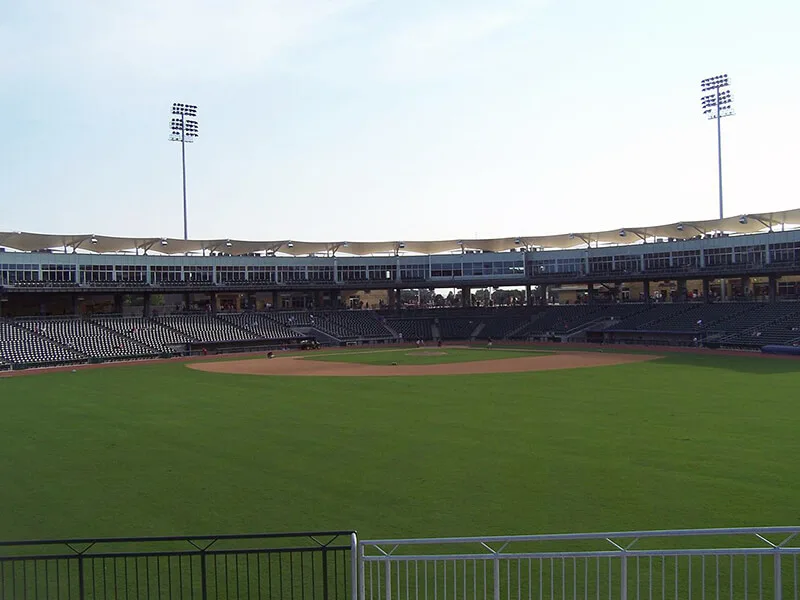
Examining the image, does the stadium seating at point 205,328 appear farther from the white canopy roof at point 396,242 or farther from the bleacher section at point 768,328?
the bleacher section at point 768,328

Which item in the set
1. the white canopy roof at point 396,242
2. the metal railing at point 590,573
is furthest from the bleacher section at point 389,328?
the metal railing at point 590,573

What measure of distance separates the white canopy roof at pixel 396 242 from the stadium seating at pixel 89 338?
8.85m

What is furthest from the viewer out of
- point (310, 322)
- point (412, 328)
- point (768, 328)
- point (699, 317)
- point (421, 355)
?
point (412, 328)

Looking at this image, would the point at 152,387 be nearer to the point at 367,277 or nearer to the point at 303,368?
the point at 303,368

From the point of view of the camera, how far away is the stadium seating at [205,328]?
69500 mm

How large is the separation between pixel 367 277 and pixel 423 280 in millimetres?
7669

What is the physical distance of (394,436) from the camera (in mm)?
20719

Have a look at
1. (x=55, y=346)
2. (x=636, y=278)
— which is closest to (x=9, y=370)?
(x=55, y=346)

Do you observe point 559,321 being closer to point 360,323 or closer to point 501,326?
point 501,326

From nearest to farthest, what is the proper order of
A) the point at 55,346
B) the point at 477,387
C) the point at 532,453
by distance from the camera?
the point at 532,453 < the point at 477,387 < the point at 55,346

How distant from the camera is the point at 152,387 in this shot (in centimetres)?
3641

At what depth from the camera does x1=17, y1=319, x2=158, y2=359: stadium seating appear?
59125 mm

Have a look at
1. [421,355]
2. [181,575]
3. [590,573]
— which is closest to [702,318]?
[421,355]

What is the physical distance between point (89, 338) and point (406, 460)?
177 feet
